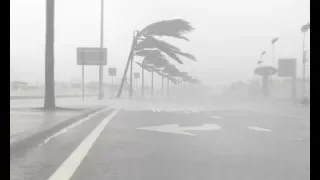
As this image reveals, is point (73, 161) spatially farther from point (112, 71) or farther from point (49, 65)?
point (112, 71)

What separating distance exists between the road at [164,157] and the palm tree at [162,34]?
1983 centimetres

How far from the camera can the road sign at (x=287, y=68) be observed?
2808 cm

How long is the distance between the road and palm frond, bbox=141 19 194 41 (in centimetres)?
1966

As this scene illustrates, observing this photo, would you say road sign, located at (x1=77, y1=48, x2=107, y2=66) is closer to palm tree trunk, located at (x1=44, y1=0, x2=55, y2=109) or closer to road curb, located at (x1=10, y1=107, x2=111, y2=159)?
palm tree trunk, located at (x1=44, y1=0, x2=55, y2=109)

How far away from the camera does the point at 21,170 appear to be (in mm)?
5250

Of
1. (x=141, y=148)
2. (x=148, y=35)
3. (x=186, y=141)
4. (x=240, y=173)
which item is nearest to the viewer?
(x=240, y=173)

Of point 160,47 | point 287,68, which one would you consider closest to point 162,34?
point 160,47

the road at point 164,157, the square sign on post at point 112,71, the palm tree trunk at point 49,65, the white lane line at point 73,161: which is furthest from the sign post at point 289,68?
the white lane line at point 73,161

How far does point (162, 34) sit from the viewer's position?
2988 cm

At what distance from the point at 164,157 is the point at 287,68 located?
77.5 ft

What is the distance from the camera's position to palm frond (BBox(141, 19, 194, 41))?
93.8ft
